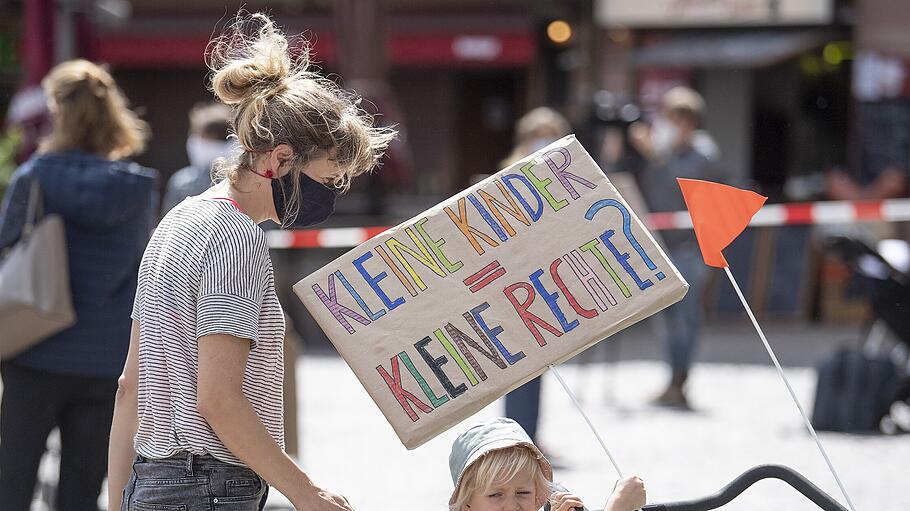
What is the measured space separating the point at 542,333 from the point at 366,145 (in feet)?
1.83

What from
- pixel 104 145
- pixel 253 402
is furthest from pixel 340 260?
pixel 104 145

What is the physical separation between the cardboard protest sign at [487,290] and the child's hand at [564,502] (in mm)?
303

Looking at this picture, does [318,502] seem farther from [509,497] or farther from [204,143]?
[204,143]

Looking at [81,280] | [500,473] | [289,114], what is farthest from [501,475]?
[81,280]

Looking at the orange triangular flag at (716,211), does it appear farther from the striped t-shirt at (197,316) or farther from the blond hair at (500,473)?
the striped t-shirt at (197,316)

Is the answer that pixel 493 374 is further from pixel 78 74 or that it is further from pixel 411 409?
pixel 78 74

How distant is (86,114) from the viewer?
4.50 metres

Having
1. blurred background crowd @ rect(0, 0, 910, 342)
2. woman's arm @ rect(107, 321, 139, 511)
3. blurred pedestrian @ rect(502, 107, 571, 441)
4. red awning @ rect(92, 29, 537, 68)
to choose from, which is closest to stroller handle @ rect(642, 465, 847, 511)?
woman's arm @ rect(107, 321, 139, 511)

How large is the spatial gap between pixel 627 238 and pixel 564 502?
59cm

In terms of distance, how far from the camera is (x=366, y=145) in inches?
108

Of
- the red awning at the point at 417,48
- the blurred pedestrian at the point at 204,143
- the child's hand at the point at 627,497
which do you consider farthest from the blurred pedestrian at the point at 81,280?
the red awning at the point at 417,48

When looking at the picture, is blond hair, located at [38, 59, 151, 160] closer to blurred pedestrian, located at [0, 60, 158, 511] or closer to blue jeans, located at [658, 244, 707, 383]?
blurred pedestrian, located at [0, 60, 158, 511]

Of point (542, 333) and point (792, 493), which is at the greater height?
point (542, 333)

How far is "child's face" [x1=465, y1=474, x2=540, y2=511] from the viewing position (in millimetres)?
3197
